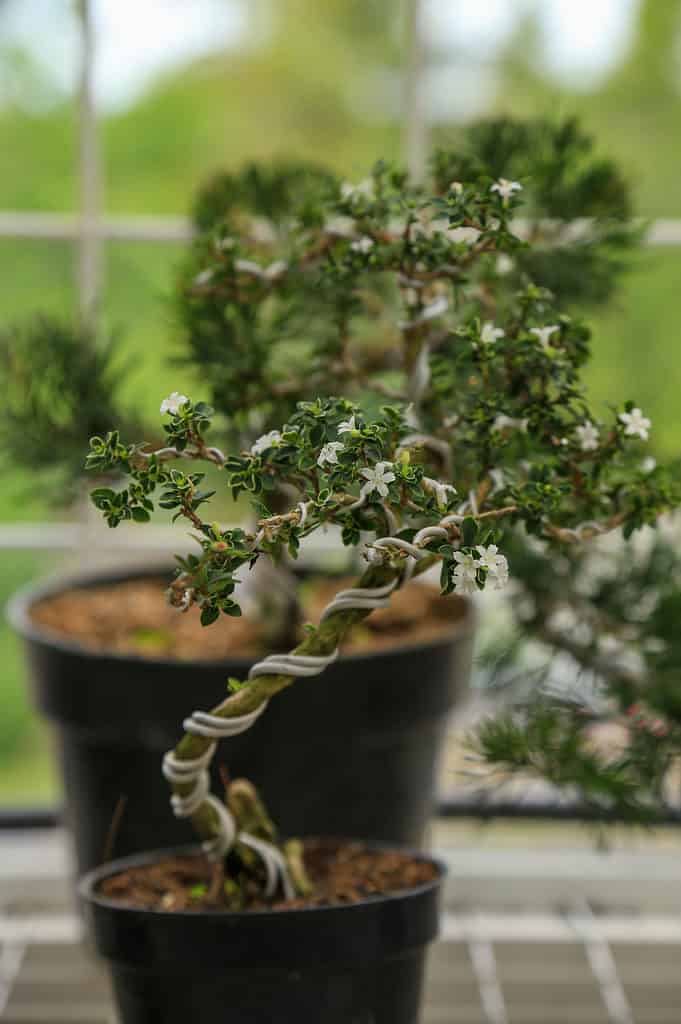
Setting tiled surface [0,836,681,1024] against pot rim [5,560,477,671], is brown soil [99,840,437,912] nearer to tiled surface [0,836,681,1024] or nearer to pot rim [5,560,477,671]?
pot rim [5,560,477,671]

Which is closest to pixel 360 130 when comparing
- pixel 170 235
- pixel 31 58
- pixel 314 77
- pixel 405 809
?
pixel 314 77

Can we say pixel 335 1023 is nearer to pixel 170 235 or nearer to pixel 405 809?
pixel 405 809

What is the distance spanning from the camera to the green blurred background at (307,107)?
563 centimetres

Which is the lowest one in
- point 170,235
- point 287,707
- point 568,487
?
point 287,707

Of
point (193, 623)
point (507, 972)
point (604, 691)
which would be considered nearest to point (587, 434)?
point (604, 691)

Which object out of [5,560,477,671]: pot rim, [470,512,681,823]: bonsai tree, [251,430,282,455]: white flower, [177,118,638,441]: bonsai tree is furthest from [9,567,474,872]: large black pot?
[251,430,282,455]: white flower

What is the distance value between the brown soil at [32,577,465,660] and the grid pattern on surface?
330 mm

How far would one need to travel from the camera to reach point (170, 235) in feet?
4.72

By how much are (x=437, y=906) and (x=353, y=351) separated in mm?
483

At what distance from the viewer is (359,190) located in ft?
2.39

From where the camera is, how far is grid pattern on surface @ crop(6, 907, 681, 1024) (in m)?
1.18

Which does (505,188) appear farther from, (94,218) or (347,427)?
(94,218)

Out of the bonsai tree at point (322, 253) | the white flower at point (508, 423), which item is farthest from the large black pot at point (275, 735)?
the white flower at point (508, 423)

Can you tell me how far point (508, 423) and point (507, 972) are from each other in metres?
0.75
